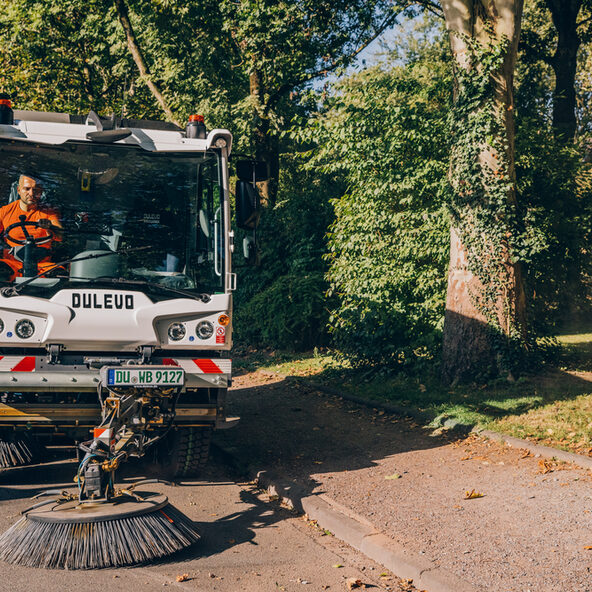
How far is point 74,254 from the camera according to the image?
21.0ft

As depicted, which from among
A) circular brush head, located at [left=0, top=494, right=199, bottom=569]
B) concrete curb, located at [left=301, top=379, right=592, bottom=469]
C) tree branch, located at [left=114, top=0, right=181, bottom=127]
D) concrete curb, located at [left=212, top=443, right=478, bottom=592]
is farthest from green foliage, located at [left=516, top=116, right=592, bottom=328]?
tree branch, located at [left=114, top=0, right=181, bottom=127]

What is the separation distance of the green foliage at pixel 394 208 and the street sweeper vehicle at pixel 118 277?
500 centimetres

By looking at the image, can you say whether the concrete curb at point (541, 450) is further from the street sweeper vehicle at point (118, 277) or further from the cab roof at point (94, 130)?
the cab roof at point (94, 130)

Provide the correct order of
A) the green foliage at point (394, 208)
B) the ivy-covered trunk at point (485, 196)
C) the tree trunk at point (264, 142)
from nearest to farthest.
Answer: the ivy-covered trunk at point (485, 196) → the green foliage at point (394, 208) → the tree trunk at point (264, 142)

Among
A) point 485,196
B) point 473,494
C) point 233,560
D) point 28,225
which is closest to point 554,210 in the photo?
point 485,196

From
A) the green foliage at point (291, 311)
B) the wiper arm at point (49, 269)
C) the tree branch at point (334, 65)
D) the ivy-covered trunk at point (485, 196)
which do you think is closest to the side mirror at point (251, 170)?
the wiper arm at point (49, 269)

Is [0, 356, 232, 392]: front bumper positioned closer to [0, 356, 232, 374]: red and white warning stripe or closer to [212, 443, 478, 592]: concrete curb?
[0, 356, 232, 374]: red and white warning stripe

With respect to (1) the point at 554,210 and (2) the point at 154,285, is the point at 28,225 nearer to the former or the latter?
(2) the point at 154,285

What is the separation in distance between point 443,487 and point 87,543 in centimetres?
317

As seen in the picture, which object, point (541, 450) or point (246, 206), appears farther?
point (541, 450)

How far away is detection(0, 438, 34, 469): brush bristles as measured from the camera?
7457 millimetres

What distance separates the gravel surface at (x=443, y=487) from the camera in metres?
4.64

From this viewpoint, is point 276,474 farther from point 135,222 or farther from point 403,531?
point 135,222

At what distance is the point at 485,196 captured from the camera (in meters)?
10.3
